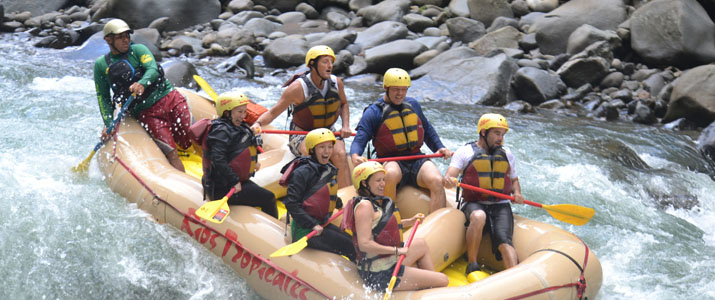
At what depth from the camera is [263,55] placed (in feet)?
41.5

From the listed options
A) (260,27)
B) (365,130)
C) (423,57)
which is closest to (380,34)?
(423,57)

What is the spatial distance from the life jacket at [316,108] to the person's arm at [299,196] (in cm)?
123

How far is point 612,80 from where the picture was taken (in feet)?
34.6

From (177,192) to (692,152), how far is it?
6.28m

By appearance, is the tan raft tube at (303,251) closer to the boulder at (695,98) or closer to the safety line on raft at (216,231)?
the safety line on raft at (216,231)

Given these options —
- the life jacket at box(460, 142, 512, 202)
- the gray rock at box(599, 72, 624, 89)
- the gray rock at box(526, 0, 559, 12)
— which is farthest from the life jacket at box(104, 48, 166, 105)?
the gray rock at box(526, 0, 559, 12)

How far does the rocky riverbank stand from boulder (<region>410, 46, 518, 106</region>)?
2 centimetres

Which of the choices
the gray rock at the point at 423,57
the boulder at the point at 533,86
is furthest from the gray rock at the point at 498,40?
the boulder at the point at 533,86

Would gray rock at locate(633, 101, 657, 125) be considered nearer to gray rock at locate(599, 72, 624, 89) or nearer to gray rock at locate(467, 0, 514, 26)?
gray rock at locate(599, 72, 624, 89)

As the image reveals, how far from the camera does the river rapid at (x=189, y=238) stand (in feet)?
14.7

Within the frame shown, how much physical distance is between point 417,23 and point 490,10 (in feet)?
4.88

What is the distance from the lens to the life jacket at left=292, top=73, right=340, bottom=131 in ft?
16.4

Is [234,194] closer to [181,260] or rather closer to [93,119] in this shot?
[181,260]

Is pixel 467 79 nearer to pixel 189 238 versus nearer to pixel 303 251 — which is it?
pixel 189 238
